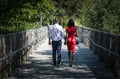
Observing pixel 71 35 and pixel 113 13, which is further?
pixel 113 13

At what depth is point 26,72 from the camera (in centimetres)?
1568

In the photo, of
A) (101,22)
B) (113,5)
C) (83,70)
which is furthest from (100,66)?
(101,22)

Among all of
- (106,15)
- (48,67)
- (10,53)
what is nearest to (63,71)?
(48,67)

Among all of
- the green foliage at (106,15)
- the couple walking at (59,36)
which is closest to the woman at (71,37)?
the couple walking at (59,36)

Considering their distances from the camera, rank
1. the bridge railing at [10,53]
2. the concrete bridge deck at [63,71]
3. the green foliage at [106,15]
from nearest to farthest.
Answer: the bridge railing at [10,53] → the concrete bridge deck at [63,71] → the green foliage at [106,15]

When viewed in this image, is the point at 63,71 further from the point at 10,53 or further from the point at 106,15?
the point at 106,15

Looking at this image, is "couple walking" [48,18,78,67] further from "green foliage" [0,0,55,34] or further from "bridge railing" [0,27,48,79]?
"green foliage" [0,0,55,34]

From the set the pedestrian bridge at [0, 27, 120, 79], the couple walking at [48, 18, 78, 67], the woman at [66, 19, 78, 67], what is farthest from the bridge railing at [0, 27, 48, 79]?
the woman at [66, 19, 78, 67]

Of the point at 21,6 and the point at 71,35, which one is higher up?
the point at 21,6

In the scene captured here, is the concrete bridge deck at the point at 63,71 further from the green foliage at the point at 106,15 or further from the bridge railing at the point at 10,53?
the green foliage at the point at 106,15

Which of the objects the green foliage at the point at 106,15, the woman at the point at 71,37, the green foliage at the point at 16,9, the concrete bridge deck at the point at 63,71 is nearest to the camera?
the concrete bridge deck at the point at 63,71

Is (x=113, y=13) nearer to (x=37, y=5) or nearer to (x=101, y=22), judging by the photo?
(x=101, y=22)

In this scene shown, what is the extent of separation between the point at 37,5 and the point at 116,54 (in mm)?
9002

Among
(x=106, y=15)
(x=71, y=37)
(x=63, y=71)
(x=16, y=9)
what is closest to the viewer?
(x=63, y=71)
